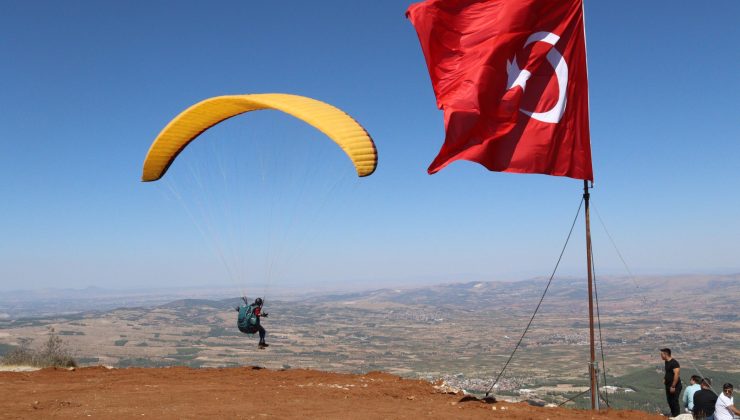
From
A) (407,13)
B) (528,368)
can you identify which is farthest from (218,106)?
(528,368)

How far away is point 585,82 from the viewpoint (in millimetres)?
11133

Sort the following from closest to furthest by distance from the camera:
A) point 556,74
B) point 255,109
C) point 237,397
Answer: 1. point 556,74
2. point 237,397
3. point 255,109

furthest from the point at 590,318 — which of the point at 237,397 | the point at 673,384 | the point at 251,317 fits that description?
the point at 251,317

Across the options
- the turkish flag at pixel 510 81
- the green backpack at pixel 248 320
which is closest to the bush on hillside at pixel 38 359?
the green backpack at pixel 248 320

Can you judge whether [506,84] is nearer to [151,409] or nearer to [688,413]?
[688,413]

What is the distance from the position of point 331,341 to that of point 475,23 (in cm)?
13109

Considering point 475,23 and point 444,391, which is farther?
point 444,391

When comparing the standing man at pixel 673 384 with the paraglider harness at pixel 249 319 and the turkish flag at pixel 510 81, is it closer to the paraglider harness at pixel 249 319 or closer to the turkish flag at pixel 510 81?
the turkish flag at pixel 510 81

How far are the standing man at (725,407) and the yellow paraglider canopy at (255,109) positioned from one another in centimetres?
811

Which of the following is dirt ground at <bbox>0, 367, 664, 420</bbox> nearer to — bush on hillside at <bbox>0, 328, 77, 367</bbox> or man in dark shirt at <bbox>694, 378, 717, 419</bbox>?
man in dark shirt at <bbox>694, 378, 717, 419</bbox>

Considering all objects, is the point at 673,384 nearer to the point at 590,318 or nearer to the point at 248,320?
the point at 590,318

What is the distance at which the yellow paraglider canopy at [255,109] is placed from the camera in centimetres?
1275

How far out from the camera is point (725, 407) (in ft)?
33.9

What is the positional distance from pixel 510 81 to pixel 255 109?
768 centimetres
